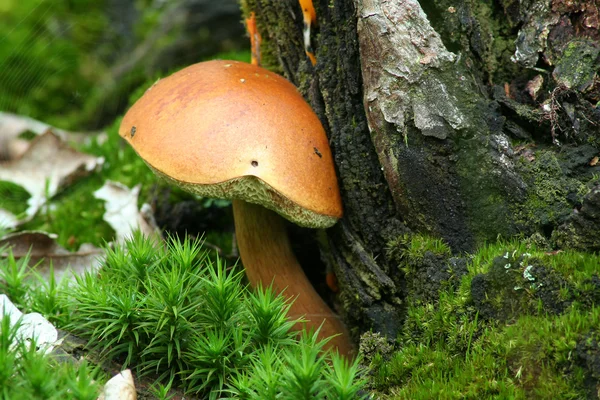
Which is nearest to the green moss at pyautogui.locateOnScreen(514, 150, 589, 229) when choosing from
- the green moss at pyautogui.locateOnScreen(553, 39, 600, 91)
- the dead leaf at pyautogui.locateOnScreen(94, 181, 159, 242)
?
the green moss at pyautogui.locateOnScreen(553, 39, 600, 91)

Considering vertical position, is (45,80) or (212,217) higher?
(45,80)

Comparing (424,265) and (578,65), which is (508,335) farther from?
(578,65)

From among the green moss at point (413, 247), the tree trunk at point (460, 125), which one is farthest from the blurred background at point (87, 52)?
the green moss at point (413, 247)

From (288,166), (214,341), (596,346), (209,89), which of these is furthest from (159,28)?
(596,346)

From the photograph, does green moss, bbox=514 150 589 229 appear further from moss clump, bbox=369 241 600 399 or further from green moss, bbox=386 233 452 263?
green moss, bbox=386 233 452 263

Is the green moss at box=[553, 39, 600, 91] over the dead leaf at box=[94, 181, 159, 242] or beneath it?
over

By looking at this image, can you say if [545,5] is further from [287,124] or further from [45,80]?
[45,80]

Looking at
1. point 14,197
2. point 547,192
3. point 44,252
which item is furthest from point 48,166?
point 547,192
